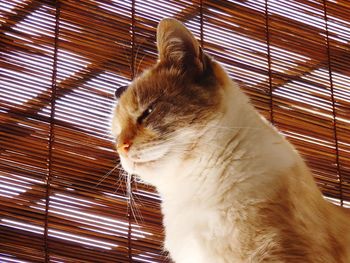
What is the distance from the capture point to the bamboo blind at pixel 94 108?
1.54m

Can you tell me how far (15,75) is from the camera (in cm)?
157

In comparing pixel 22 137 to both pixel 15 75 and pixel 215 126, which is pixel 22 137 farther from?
pixel 215 126

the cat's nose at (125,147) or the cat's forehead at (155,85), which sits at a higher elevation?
the cat's forehead at (155,85)

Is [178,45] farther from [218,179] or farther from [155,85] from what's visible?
[218,179]

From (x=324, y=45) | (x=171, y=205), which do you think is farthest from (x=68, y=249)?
(x=324, y=45)

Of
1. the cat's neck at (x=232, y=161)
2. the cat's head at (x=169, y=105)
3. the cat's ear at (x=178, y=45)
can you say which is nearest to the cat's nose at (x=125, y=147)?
the cat's head at (x=169, y=105)

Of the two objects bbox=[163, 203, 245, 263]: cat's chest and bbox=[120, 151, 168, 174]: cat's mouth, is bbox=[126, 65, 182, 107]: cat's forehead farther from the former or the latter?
bbox=[163, 203, 245, 263]: cat's chest

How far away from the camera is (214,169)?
1.42 meters

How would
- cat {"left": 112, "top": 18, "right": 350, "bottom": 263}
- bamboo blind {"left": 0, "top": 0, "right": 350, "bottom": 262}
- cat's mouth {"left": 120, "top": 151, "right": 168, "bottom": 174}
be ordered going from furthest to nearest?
bamboo blind {"left": 0, "top": 0, "right": 350, "bottom": 262}, cat's mouth {"left": 120, "top": 151, "right": 168, "bottom": 174}, cat {"left": 112, "top": 18, "right": 350, "bottom": 263}

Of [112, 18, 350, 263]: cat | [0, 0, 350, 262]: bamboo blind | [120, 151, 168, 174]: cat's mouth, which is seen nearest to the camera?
[112, 18, 350, 263]: cat

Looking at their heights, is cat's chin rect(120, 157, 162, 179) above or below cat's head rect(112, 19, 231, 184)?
below

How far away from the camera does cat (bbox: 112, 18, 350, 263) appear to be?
4.25ft

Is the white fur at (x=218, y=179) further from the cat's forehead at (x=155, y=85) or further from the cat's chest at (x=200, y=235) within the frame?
the cat's forehead at (x=155, y=85)

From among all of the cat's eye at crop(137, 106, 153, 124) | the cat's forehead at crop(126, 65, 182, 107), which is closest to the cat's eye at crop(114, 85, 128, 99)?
the cat's forehead at crop(126, 65, 182, 107)
